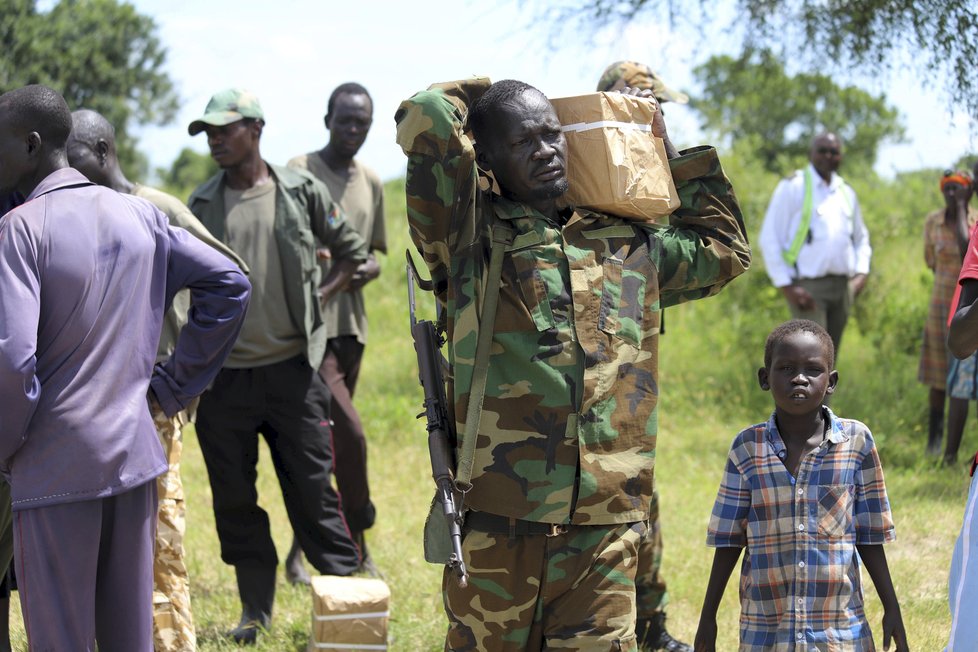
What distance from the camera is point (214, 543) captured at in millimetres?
6219

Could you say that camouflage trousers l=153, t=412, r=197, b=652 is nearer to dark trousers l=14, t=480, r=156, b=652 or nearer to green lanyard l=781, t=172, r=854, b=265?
dark trousers l=14, t=480, r=156, b=652

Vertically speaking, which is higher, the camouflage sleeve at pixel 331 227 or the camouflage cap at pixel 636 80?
the camouflage cap at pixel 636 80

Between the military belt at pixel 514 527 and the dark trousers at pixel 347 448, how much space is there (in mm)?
2528

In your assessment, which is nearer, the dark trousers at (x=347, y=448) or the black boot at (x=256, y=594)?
the black boot at (x=256, y=594)

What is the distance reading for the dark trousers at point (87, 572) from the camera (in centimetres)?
309

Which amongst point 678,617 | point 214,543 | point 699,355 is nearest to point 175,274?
point 678,617

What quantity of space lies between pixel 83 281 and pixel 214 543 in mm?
3397

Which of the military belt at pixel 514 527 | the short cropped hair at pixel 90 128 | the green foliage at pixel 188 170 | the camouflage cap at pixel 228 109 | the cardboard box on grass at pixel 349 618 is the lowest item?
the cardboard box on grass at pixel 349 618

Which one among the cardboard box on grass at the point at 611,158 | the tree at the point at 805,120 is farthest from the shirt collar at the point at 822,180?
the tree at the point at 805,120

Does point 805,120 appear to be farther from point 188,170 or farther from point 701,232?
point 701,232

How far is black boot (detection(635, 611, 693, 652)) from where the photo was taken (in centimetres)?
444

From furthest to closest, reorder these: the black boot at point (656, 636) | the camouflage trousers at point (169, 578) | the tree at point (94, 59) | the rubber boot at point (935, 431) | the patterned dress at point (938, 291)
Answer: the tree at point (94, 59) → the rubber boot at point (935, 431) → the patterned dress at point (938, 291) → the black boot at point (656, 636) → the camouflage trousers at point (169, 578)

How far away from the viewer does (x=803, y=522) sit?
332 centimetres

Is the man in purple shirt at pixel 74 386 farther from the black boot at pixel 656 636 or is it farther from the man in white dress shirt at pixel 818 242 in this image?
the man in white dress shirt at pixel 818 242
